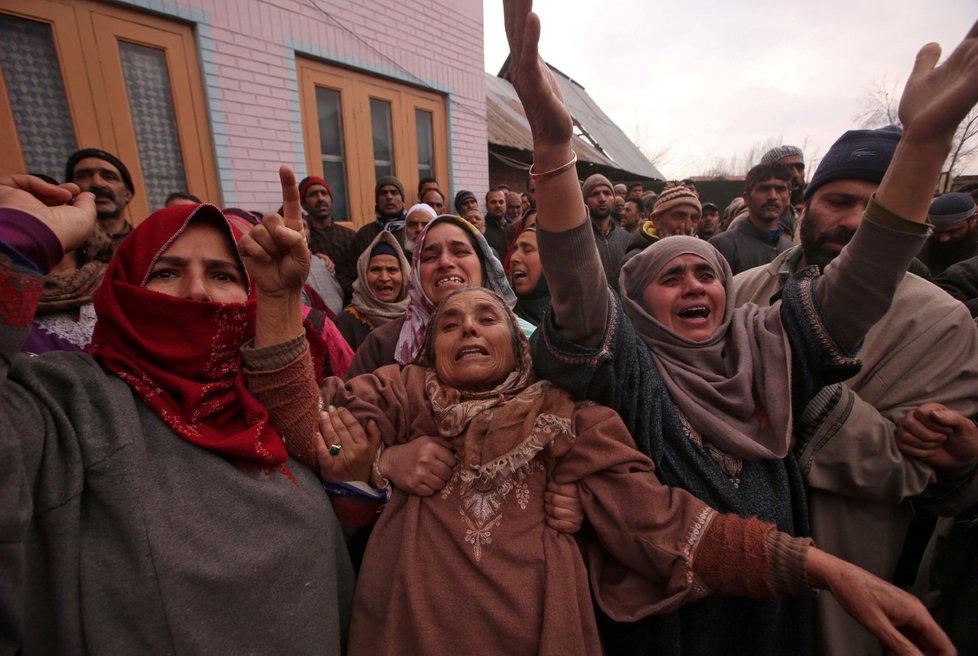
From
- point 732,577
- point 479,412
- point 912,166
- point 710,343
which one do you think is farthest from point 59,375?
point 912,166

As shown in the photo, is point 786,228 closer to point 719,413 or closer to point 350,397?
point 719,413

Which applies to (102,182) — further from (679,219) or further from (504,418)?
(679,219)

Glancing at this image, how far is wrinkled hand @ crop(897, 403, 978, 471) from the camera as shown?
4.45 ft

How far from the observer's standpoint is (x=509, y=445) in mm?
1277

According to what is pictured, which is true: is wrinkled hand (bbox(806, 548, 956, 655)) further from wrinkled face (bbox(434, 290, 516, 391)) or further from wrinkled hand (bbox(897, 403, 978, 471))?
wrinkled face (bbox(434, 290, 516, 391))

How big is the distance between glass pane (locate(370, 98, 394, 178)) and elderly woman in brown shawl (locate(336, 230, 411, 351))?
336 centimetres

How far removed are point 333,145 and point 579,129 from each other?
1145 centimetres

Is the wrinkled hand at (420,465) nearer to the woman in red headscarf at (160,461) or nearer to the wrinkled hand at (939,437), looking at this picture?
the woman in red headscarf at (160,461)

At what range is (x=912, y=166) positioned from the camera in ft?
3.96

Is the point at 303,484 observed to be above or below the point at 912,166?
below

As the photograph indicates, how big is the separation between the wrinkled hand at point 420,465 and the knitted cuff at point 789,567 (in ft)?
3.00

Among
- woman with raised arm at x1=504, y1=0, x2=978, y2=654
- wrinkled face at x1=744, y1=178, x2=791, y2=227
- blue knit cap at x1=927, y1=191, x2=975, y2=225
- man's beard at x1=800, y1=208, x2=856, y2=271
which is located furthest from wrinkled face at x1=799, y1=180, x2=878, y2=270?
blue knit cap at x1=927, y1=191, x2=975, y2=225

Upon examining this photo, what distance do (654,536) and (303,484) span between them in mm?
1025

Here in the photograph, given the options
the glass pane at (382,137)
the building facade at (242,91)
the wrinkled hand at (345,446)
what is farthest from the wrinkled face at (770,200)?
the glass pane at (382,137)
